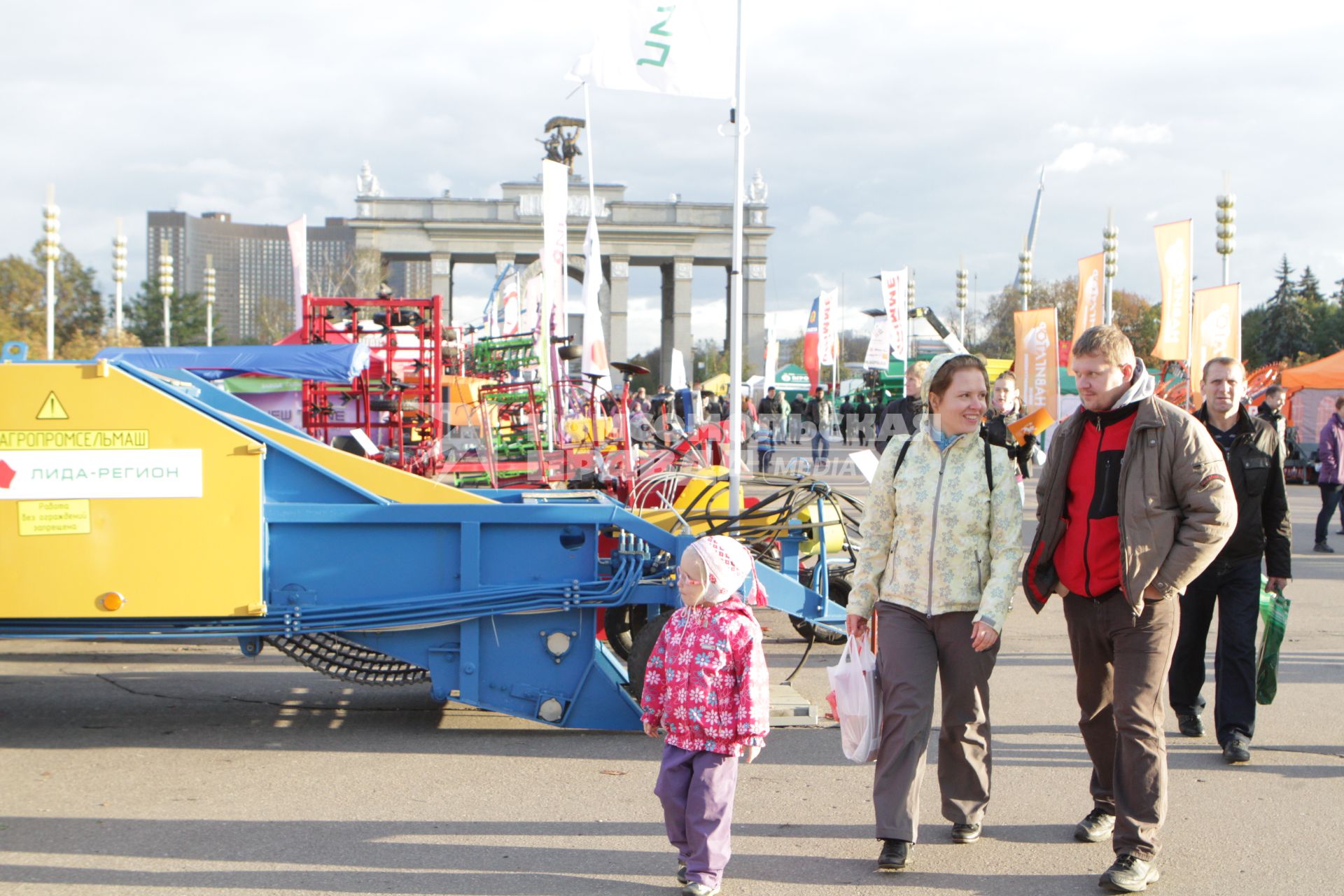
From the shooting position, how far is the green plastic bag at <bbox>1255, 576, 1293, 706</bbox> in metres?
5.71

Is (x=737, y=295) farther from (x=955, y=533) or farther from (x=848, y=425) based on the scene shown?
(x=848, y=425)

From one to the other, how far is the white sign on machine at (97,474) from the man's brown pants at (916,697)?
10.8 feet

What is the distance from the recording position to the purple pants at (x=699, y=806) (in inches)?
153

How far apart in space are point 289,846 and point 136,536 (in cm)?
178

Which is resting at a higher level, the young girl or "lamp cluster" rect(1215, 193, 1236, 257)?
"lamp cluster" rect(1215, 193, 1236, 257)

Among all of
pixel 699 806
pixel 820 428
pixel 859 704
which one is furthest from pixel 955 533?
pixel 820 428

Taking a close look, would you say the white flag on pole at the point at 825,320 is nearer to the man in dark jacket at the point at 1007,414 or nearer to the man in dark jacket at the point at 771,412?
the man in dark jacket at the point at 771,412

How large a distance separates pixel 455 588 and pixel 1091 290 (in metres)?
20.4

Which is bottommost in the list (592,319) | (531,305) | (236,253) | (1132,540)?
(1132,540)

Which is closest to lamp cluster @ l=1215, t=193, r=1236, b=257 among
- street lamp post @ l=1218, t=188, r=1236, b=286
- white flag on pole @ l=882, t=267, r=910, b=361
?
street lamp post @ l=1218, t=188, r=1236, b=286

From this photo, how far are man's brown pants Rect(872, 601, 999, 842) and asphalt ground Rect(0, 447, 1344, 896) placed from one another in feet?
0.97

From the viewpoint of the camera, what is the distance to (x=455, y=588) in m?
5.62

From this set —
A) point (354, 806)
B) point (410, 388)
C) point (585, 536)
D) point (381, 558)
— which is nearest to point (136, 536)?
point (381, 558)

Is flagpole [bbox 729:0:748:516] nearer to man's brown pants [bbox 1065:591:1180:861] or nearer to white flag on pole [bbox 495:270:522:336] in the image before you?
man's brown pants [bbox 1065:591:1180:861]
